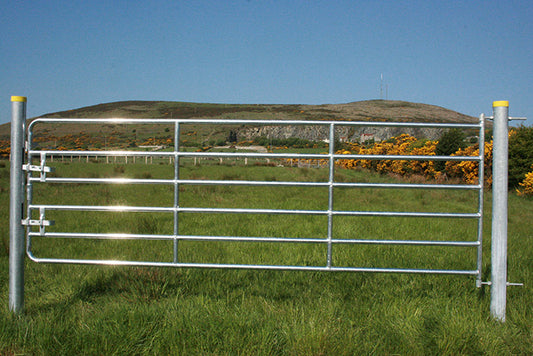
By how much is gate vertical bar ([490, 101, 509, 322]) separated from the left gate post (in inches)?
165

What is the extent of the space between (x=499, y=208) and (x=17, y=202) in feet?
14.1

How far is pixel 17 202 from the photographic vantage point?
3.64 metres

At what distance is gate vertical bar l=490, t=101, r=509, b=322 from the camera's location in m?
3.50

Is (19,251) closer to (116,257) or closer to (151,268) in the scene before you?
(151,268)

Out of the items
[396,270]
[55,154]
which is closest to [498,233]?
[396,270]

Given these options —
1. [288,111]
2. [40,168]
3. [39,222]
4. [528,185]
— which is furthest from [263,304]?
[288,111]

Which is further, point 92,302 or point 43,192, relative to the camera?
point 43,192

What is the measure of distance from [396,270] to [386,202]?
9735mm

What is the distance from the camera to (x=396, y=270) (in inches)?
141

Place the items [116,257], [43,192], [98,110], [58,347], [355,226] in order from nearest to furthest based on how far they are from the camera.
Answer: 1. [58,347]
2. [116,257]
3. [355,226]
4. [43,192]
5. [98,110]

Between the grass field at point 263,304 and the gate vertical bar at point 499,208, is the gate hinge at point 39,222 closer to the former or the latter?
the grass field at point 263,304

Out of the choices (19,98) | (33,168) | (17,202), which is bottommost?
(17,202)

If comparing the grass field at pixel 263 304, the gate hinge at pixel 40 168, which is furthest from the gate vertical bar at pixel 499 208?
the gate hinge at pixel 40 168

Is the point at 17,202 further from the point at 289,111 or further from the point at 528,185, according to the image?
the point at 289,111
